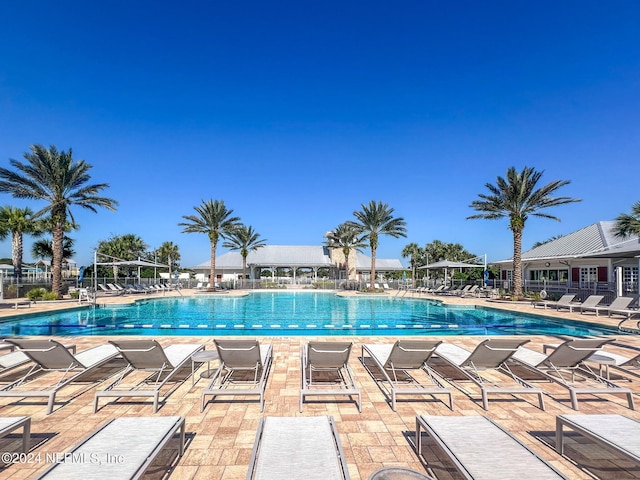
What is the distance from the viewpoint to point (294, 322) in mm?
12750

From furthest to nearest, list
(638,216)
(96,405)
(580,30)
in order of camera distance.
Answer: 1. (638,216)
2. (580,30)
3. (96,405)

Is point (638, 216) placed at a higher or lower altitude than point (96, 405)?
higher

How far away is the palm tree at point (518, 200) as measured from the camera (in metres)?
18.9

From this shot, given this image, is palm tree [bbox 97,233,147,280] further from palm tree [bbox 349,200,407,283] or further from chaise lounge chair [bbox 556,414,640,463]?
chaise lounge chair [bbox 556,414,640,463]

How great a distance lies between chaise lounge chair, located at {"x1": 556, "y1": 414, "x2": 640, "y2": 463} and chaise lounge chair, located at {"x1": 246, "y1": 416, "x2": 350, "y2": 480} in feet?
6.27

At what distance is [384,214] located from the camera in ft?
88.5

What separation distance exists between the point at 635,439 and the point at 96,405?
4985 mm

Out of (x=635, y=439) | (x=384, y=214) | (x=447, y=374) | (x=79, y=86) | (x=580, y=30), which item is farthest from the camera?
(x=384, y=214)

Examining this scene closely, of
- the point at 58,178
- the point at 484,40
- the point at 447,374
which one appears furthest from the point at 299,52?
the point at 447,374

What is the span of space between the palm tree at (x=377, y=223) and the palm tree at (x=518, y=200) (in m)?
7.71

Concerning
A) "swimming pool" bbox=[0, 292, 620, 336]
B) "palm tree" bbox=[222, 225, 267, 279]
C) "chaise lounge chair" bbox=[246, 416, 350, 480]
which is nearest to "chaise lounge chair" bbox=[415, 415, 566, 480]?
"chaise lounge chair" bbox=[246, 416, 350, 480]

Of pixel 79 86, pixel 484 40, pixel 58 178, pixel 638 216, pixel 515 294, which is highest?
pixel 484 40

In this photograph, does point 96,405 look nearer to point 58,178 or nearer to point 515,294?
point 58,178

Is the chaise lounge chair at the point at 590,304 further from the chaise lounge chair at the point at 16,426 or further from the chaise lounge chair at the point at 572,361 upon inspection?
the chaise lounge chair at the point at 16,426
